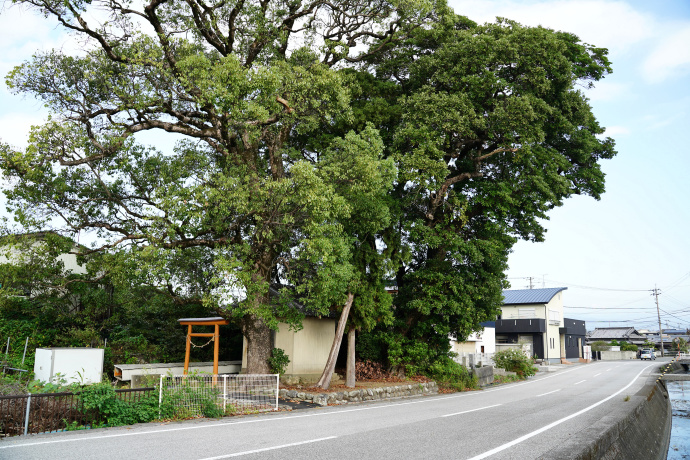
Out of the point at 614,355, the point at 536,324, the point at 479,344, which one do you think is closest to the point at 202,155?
the point at 479,344

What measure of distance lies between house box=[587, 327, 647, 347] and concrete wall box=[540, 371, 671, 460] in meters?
76.7

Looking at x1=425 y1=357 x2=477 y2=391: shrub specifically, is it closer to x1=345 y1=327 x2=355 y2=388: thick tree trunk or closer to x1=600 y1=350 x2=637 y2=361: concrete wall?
x1=345 y1=327 x2=355 y2=388: thick tree trunk

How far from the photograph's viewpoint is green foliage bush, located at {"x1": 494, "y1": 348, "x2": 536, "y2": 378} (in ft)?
103

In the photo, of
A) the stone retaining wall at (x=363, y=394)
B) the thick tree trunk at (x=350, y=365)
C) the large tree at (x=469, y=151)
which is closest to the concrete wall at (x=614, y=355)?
the large tree at (x=469, y=151)

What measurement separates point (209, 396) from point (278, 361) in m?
6.66

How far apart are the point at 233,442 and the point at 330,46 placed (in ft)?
52.2

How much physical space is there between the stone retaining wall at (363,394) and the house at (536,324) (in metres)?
30.8

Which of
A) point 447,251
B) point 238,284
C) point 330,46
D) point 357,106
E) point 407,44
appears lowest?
point 238,284

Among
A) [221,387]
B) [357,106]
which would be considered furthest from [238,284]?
[357,106]

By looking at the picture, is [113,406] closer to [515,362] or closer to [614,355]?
[515,362]

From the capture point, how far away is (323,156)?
59.9ft

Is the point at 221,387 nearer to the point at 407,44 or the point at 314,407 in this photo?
the point at 314,407

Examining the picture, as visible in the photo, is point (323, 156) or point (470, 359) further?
point (470, 359)

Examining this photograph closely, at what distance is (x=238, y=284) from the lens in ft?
50.1
